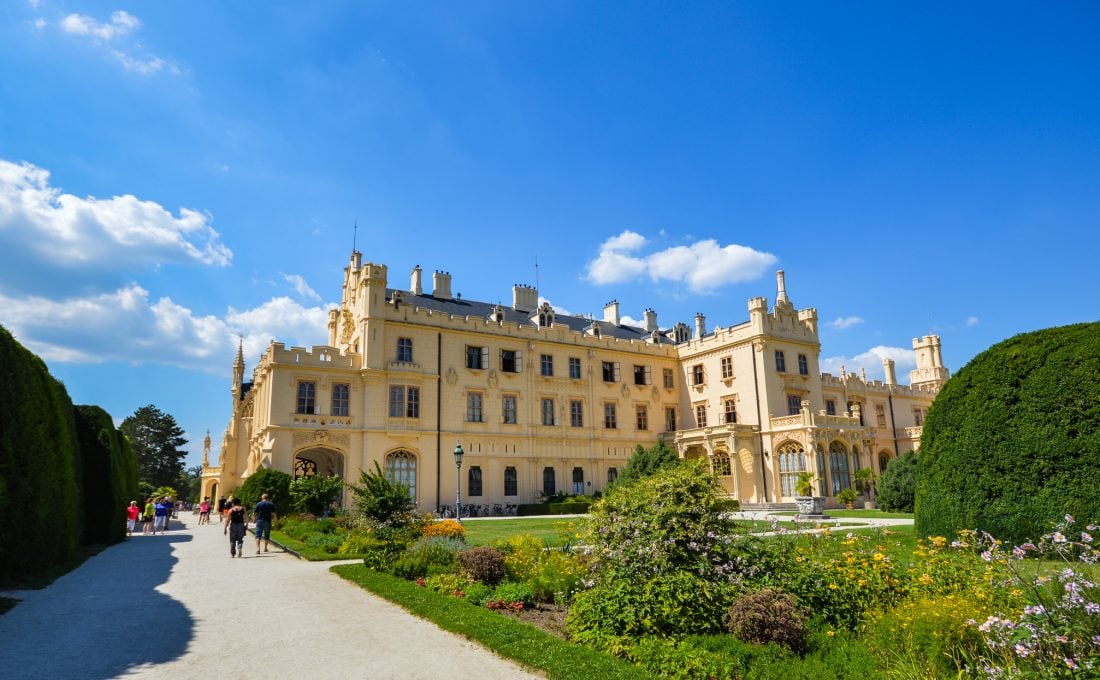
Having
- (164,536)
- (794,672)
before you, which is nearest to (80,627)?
(794,672)

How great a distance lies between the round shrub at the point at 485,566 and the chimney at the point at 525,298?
33094mm

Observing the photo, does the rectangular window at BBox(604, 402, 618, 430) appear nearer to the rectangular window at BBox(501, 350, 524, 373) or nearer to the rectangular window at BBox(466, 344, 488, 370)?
the rectangular window at BBox(501, 350, 524, 373)

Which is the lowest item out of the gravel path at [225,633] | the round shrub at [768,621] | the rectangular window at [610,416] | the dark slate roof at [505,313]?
the gravel path at [225,633]

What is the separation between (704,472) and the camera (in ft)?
32.2

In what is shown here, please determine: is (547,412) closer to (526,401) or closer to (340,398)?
(526,401)

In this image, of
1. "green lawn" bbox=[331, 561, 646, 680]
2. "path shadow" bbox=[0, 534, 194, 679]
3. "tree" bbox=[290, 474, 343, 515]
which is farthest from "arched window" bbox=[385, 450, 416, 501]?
"green lawn" bbox=[331, 561, 646, 680]

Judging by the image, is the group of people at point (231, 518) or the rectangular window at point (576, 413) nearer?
the group of people at point (231, 518)

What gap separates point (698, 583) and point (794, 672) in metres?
1.79

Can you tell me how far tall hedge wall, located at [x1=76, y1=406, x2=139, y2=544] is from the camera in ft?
72.2

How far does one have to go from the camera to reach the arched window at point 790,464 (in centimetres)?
3741

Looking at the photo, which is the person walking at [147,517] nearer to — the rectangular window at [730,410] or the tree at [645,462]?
the tree at [645,462]

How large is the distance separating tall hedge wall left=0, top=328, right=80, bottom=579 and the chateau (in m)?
15.8

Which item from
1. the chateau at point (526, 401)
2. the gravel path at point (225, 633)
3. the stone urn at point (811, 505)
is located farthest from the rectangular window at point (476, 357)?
the gravel path at point (225, 633)

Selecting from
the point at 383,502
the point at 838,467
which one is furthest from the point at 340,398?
the point at 838,467
